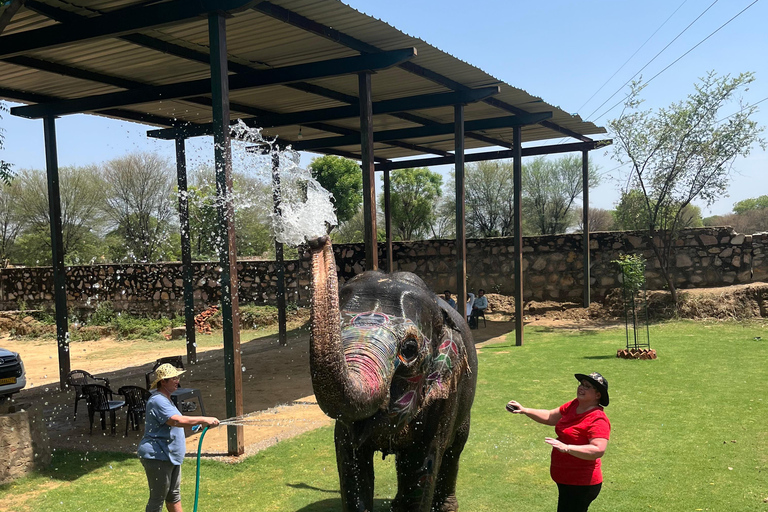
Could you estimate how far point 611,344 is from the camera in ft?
41.6

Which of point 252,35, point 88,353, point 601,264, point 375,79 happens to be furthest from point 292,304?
point 252,35

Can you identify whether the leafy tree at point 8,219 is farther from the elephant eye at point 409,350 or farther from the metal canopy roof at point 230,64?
the elephant eye at point 409,350

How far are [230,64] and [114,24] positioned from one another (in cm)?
240

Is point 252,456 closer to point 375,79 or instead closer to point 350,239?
point 375,79

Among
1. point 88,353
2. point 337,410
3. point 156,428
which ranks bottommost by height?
point 88,353

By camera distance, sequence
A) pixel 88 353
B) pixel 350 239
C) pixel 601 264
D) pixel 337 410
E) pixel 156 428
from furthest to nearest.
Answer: pixel 350 239, pixel 601 264, pixel 88 353, pixel 156 428, pixel 337 410

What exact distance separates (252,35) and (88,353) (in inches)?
456

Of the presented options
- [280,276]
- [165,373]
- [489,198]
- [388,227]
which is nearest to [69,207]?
[489,198]

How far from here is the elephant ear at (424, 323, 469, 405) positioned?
403 cm

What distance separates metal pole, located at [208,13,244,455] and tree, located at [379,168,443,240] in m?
28.3

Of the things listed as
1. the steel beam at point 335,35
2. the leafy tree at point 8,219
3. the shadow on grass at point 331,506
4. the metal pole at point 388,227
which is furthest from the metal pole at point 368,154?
the leafy tree at point 8,219

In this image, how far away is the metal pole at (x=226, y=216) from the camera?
6.55 meters

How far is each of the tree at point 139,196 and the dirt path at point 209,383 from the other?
1933 centimetres

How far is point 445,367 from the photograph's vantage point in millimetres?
4152
